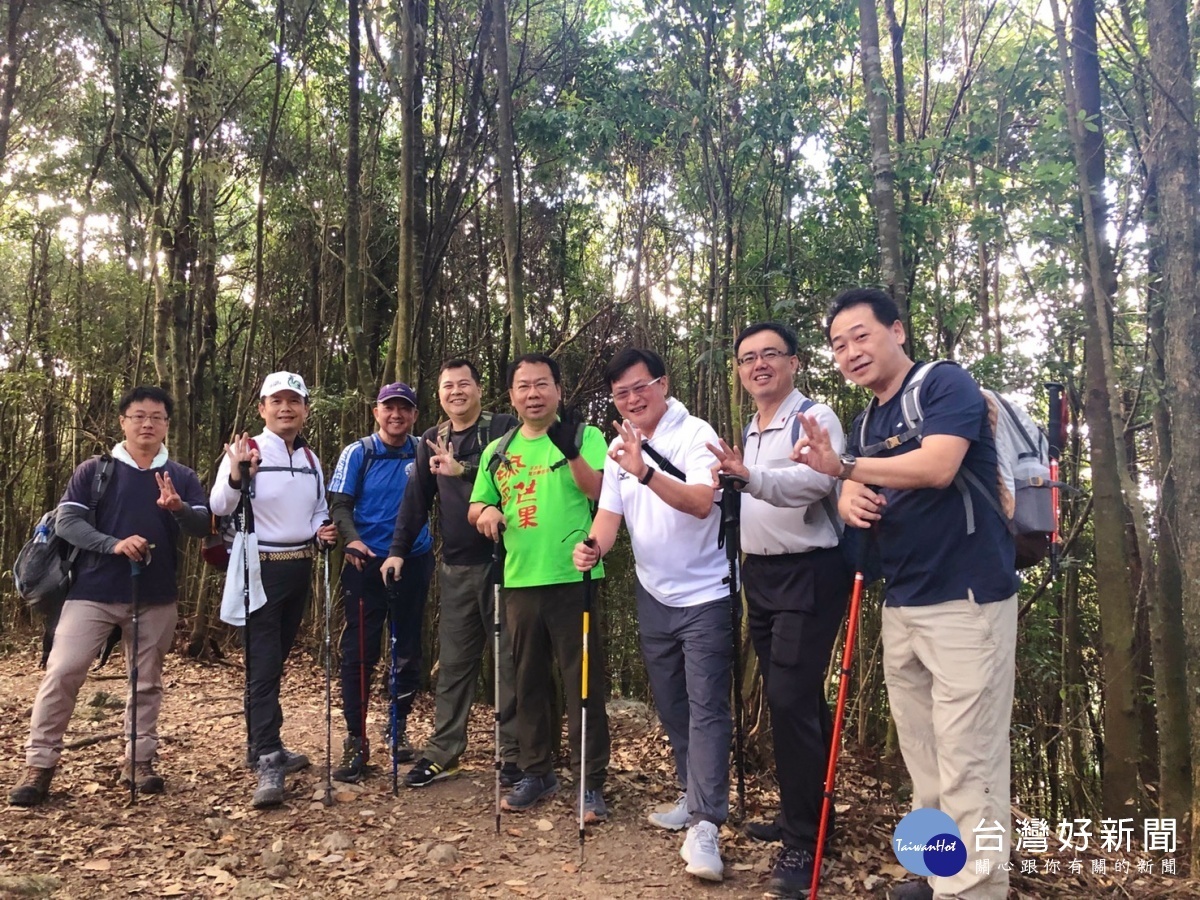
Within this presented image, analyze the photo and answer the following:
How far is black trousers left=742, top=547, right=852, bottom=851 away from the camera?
3.26m

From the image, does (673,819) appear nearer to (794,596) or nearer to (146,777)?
(794,596)

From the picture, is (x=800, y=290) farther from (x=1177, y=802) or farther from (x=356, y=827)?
(x=356, y=827)

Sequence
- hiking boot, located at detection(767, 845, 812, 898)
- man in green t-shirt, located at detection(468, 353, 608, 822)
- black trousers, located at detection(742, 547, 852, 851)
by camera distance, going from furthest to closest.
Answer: man in green t-shirt, located at detection(468, 353, 608, 822), black trousers, located at detection(742, 547, 852, 851), hiking boot, located at detection(767, 845, 812, 898)

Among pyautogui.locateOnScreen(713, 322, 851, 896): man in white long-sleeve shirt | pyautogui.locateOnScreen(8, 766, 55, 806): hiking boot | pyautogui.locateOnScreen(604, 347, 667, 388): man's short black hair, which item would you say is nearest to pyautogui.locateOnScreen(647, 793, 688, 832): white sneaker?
pyautogui.locateOnScreen(713, 322, 851, 896): man in white long-sleeve shirt

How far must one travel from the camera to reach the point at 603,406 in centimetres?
1028

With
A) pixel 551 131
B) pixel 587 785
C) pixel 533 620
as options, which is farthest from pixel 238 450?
pixel 551 131

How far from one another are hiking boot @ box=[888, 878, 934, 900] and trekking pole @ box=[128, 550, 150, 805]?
14.0 feet

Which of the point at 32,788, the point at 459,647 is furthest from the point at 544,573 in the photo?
the point at 32,788

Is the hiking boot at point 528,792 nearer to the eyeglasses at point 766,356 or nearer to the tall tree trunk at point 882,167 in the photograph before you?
the eyeglasses at point 766,356

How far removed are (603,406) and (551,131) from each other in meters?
4.09

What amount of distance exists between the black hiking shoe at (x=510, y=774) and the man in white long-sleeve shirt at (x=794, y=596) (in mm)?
1724

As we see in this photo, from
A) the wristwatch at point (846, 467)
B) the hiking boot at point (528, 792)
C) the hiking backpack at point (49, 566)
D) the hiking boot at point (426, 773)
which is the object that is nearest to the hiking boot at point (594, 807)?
the hiking boot at point (528, 792)

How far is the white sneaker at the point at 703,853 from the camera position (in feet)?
10.9

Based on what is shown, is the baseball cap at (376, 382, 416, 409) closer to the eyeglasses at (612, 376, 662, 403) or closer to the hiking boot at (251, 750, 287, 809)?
the eyeglasses at (612, 376, 662, 403)
